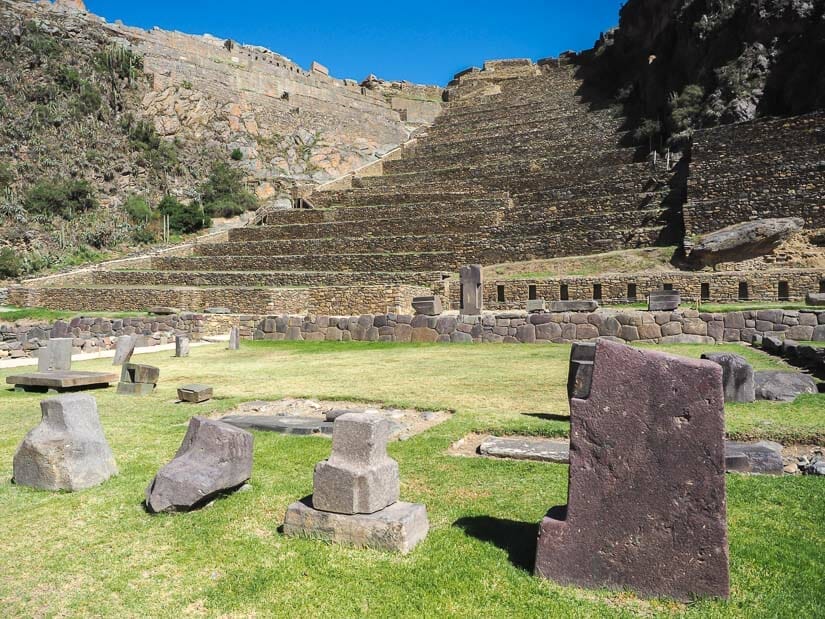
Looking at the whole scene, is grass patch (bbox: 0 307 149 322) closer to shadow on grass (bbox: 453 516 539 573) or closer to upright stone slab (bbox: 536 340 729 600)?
shadow on grass (bbox: 453 516 539 573)

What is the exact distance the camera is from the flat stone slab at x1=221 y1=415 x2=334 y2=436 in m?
7.73

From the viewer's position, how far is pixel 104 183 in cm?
4256

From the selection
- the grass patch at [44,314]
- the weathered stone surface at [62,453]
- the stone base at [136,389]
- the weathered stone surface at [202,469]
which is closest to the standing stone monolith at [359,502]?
the weathered stone surface at [202,469]

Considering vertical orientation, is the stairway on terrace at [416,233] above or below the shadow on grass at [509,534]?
above

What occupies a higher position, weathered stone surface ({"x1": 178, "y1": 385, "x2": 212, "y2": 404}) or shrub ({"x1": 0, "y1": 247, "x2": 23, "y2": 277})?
shrub ({"x1": 0, "y1": 247, "x2": 23, "y2": 277})

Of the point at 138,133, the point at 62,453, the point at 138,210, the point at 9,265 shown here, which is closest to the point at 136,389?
the point at 62,453

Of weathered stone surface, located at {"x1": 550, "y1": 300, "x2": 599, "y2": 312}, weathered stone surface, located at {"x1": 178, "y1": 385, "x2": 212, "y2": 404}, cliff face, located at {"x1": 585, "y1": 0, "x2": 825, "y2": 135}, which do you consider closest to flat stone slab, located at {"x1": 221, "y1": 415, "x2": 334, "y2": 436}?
weathered stone surface, located at {"x1": 178, "y1": 385, "x2": 212, "y2": 404}

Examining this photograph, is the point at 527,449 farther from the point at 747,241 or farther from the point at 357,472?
the point at 747,241

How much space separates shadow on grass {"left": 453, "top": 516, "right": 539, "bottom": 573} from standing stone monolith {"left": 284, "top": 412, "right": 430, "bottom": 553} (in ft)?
1.17

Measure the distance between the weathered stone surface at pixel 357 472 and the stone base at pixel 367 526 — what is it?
0.07 m

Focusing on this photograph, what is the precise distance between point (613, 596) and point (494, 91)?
6392 centimetres

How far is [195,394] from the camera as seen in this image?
998 cm

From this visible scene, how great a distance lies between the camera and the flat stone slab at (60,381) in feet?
36.7

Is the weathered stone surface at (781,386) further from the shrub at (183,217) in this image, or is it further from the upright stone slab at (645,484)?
the shrub at (183,217)
